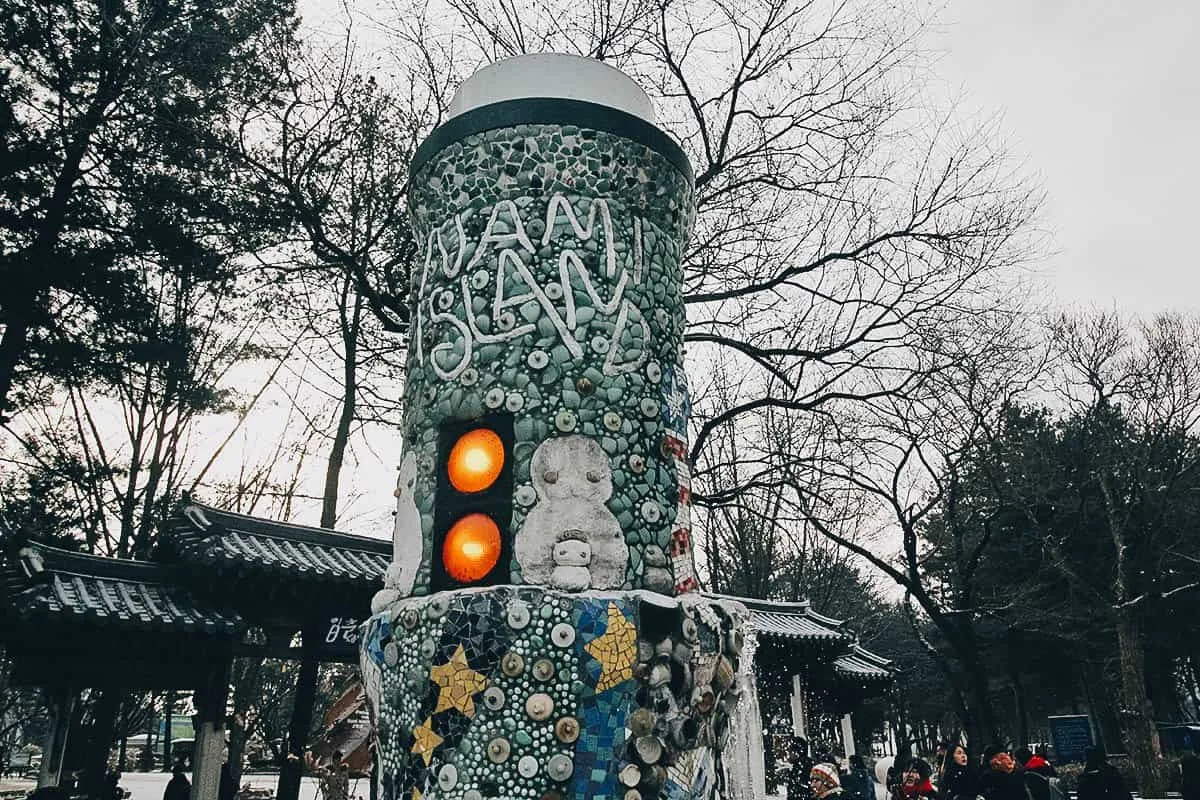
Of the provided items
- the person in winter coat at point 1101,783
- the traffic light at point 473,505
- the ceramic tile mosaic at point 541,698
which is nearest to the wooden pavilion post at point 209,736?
the ceramic tile mosaic at point 541,698

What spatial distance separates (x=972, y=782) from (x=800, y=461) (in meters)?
3.87

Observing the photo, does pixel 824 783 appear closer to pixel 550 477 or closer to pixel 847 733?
pixel 550 477

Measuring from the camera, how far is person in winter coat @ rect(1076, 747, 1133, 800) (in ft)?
24.5

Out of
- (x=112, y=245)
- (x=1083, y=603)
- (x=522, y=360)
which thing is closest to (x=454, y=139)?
(x=522, y=360)

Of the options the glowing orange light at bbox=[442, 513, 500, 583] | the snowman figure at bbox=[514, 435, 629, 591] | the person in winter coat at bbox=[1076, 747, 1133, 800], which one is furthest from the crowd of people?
the glowing orange light at bbox=[442, 513, 500, 583]

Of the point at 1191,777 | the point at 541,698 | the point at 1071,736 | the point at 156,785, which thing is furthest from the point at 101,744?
the point at 156,785

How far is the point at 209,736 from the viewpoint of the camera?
30.0 ft

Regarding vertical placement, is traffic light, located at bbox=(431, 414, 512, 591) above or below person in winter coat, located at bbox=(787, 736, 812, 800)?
above

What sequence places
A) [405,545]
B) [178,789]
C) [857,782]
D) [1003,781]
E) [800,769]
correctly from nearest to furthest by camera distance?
[405,545] → [1003,781] → [178,789] → [800,769] → [857,782]

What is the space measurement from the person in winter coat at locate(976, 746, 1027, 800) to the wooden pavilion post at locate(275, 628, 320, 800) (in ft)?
24.9

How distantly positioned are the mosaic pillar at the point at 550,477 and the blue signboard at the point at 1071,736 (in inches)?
709

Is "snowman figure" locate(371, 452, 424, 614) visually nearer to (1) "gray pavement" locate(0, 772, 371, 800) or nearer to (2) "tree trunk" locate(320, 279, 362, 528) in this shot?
(2) "tree trunk" locate(320, 279, 362, 528)

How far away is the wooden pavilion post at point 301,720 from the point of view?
10.4 m

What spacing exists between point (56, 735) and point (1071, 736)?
1981 centimetres
